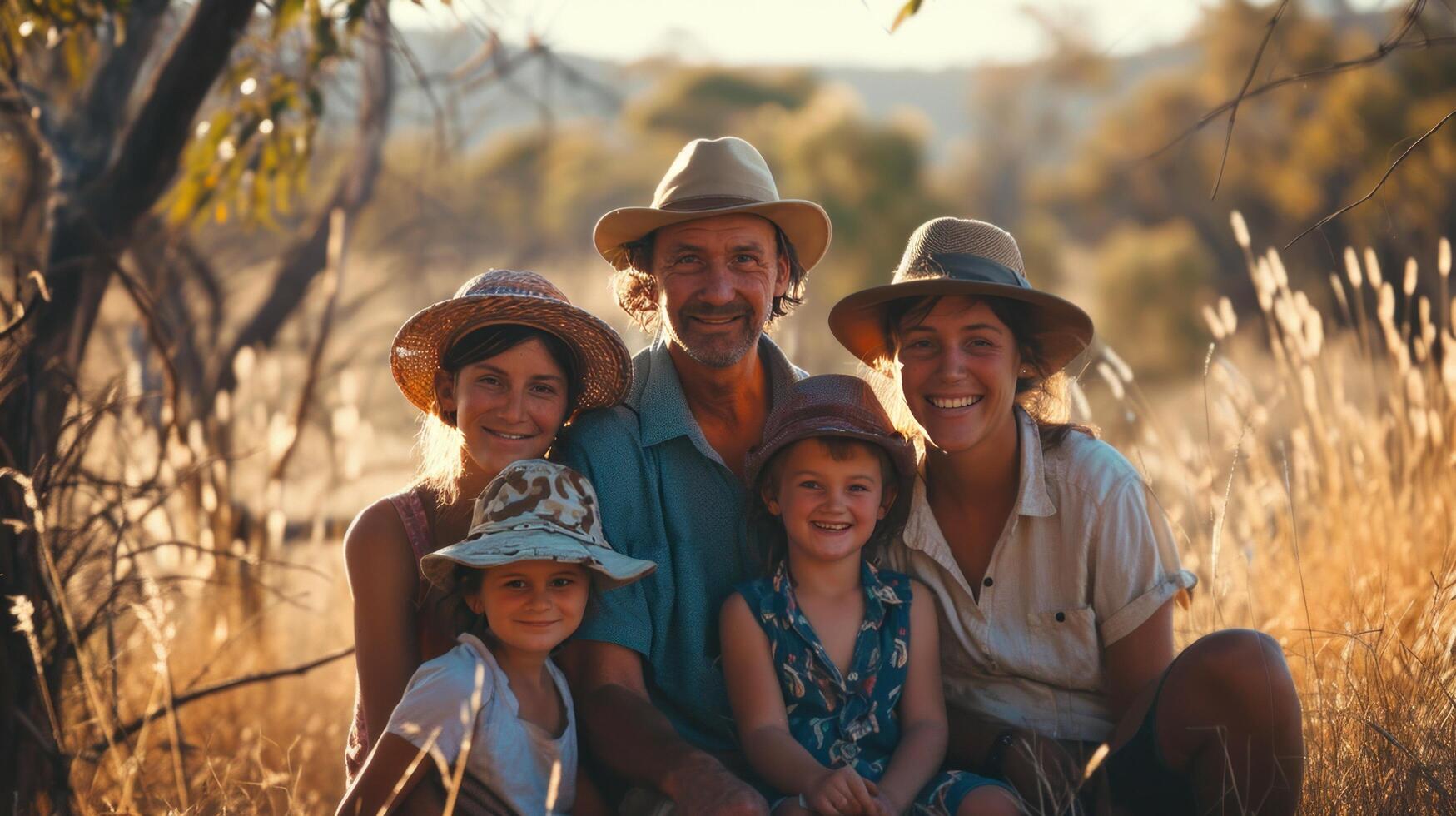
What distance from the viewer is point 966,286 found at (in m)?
3.33

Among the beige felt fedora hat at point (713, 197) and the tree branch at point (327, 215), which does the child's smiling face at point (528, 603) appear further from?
the tree branch at point (327, 215)

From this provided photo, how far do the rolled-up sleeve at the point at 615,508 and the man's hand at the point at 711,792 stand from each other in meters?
0.43

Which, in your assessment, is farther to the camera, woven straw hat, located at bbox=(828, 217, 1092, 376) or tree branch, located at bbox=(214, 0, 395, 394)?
tree branch, located at bbox=(214, 0, 395, 394)

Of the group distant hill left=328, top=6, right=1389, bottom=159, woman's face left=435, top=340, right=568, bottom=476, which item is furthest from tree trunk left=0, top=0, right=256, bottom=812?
woman's face left=435, top=340, right=568, bottom=476

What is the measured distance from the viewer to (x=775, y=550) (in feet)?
11.4

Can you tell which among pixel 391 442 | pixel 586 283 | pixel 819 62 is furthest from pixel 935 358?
pixel 819 62

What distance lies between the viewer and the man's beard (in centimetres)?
371

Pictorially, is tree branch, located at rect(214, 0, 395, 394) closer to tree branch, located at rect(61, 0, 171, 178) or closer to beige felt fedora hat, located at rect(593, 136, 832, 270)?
tree branch, located at rect(61, 0, 171, 178)

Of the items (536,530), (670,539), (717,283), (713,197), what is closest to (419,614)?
(536,530)

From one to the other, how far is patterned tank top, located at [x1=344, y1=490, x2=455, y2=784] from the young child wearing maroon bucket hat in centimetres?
70

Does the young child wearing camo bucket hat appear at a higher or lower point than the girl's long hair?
lower

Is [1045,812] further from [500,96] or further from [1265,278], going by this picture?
[500,96]

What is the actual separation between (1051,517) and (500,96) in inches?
180

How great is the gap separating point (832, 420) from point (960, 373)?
0.34 m
